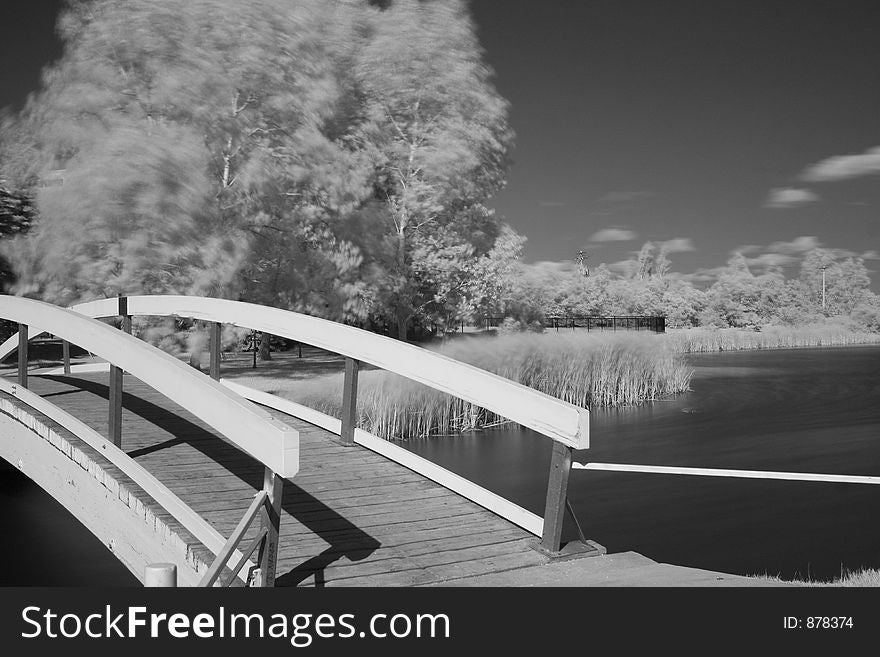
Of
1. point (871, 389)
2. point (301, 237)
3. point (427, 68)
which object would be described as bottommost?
point (871, 389)

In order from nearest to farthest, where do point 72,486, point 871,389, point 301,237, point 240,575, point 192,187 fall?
1. point 240,575
2. point 72,486
3. point 192,187
4. point 301,237
5. point 871,389

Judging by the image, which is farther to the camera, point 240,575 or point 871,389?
point 871,389

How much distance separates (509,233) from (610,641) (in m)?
15.5

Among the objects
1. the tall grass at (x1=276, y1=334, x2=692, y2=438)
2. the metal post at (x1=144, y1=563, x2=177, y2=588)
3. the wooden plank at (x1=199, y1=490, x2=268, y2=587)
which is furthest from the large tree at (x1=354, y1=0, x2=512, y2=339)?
the metal post at (x1=144, y1=563, x2=177, y2=588)

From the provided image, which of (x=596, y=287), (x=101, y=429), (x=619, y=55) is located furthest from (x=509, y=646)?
(x=619, y=55)

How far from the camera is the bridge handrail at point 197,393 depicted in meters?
2.56

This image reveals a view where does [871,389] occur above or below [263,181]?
below

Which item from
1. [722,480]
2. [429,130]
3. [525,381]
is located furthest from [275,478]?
[429,130]

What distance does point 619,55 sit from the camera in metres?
44.6

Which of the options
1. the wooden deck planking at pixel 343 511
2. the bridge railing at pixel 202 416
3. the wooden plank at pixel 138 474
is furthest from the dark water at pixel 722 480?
the bridge railing at pixel 202 416

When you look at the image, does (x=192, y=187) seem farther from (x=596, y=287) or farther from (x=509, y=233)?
(x=596, y=287)

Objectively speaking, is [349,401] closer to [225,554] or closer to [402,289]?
[225,554]

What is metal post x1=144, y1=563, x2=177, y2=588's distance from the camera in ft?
7.38

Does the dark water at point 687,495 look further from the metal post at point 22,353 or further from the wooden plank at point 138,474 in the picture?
the wooden plank at point 138,474
